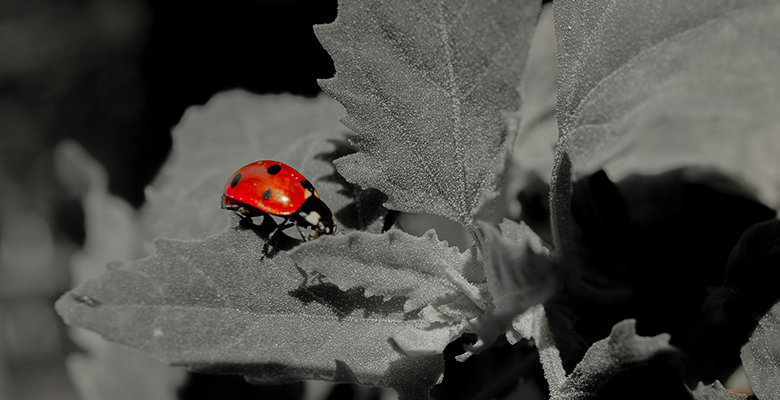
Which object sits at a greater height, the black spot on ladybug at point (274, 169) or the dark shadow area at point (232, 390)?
the black spot on ladybug at point (274, 169)

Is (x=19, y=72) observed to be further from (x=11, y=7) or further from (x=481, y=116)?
(x=481, y=116)

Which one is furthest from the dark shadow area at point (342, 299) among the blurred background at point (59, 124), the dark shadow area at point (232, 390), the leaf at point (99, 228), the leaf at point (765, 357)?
the blurred background at point (59, 124)

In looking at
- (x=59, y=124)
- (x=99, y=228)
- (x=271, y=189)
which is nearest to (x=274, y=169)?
(x=271, y=189)

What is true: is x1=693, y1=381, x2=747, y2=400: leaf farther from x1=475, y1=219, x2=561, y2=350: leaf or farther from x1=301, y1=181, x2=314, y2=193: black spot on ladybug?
x1=301, y1=181, x2=314, y2=193: black spot on ladybug

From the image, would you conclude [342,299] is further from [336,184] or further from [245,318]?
[336,184]

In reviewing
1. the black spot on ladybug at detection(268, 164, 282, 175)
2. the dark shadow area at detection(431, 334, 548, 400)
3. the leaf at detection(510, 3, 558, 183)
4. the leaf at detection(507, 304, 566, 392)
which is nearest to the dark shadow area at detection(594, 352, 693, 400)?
the leaf at detection(507, 304, 566, 392)

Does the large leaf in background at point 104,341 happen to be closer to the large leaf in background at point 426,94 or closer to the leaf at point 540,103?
the large leaf in background at point 426,94

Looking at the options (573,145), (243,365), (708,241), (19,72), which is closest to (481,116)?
(573,145)
